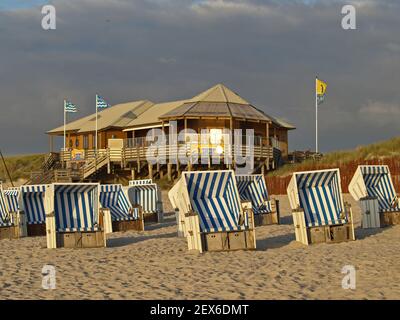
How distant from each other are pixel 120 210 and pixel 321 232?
7260 millimetres

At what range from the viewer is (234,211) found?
42.6 feet

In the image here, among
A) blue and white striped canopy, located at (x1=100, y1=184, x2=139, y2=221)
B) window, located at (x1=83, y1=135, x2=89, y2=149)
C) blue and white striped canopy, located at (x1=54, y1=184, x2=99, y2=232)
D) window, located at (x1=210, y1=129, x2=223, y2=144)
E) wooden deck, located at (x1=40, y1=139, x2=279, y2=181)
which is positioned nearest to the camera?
blue and white striped canopy, located at (x1=54, y1=184, x2=99, y2=232)

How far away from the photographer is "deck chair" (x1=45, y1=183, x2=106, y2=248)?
13.6 metres

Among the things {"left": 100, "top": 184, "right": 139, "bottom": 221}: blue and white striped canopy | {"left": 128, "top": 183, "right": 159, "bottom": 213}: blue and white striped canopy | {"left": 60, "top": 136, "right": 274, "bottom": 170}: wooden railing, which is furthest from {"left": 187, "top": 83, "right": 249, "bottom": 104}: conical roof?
{"left": 100, "top": 184, "right": 139, "bottom": 221}: blue and white striped canopy

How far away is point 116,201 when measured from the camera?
1962 centimetres

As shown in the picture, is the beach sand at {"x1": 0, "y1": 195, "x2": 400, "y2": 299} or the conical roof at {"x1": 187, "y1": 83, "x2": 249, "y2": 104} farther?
the conical roof at {"x1": 187, "y1": 83, "x2": 249, "y2": 104}

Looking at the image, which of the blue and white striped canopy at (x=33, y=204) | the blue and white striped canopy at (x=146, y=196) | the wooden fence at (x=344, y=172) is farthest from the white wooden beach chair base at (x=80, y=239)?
the wooden fence at (x=344, y=172)

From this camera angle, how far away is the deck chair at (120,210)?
1836cm

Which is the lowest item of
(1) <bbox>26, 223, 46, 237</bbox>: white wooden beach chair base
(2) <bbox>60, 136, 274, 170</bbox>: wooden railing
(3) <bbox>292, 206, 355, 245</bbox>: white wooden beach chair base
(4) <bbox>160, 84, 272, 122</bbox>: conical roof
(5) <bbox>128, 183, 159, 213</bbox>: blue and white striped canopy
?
(1) <bbox>26, 223, 46, 237</bbox>: white wooden beach chair base

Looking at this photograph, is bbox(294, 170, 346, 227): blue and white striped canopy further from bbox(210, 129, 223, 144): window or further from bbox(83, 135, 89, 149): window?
bbox(83, 135, 89, 149): window

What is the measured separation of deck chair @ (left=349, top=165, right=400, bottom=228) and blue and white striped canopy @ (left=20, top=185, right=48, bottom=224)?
8.19 meters
